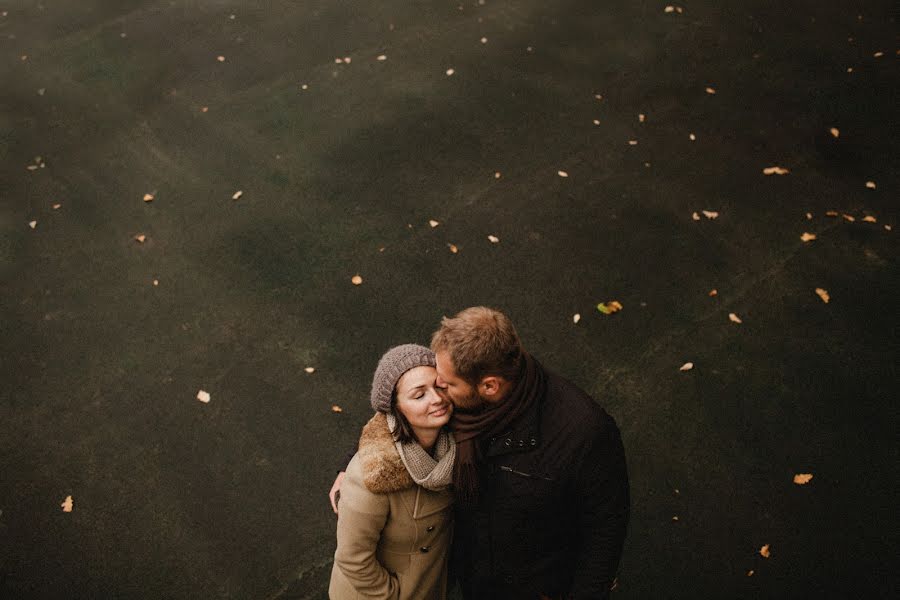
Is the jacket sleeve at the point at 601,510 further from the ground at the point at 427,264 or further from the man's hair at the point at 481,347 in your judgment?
the ground at the point at 427,264

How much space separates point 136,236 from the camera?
6.68m

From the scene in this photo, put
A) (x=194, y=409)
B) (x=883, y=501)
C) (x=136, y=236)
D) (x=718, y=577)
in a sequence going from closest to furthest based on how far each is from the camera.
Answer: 1. (x=718, y=577)
2. (x=883, y=501)
3. (x=194, y=409)
4. (x=136, y=236)

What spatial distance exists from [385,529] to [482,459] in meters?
0.52

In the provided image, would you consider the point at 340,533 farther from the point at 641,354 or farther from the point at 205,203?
the point at 205,203

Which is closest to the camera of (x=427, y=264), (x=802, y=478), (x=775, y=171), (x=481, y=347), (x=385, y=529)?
(x=481, y=347)

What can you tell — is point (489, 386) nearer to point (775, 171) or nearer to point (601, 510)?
point (601, 510)

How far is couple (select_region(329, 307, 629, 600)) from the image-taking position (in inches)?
98.6

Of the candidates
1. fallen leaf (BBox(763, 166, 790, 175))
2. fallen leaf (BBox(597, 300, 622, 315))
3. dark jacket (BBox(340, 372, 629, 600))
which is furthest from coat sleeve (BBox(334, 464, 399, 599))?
fallen leaf (BBox(763, 166, 790, 175))

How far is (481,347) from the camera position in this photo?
2.43 m

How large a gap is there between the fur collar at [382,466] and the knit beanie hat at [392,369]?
14 centimetres

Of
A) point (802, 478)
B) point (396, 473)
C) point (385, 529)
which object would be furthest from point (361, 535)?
point (802, 478)

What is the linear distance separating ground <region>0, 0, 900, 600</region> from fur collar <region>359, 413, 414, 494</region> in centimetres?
230

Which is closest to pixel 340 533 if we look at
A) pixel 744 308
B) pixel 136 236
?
pixel 744 308

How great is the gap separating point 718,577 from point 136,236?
606cm
